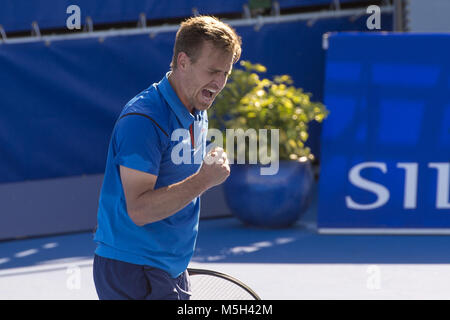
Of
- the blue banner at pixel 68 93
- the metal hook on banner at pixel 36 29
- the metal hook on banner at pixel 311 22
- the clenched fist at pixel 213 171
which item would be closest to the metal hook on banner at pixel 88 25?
the blue banner at pixel 68 93

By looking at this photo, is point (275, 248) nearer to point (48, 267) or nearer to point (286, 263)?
point (286, 263)

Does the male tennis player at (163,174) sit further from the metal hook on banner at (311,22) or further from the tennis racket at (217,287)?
the metal hook on banner at (311,22)

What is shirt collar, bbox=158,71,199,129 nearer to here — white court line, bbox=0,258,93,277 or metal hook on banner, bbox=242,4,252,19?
→ white court line, bbox=0,258,93,277

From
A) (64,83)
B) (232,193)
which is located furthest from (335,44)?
(64,83)

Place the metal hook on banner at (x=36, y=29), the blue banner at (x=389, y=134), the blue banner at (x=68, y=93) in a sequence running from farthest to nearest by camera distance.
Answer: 1. the metal hook on banner at (x=36, y=29)
2. the blue banner at (x=68, y=93)
3. the blue banner at (x=389, y=134)

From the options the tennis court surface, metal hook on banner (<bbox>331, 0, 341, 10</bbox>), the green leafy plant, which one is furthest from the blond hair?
metal hook on banner (<bbox>331, 0, 341, 10</bbox>)

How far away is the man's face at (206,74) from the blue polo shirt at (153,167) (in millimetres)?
61

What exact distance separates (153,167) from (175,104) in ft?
0.89

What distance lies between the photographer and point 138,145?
6.82ft

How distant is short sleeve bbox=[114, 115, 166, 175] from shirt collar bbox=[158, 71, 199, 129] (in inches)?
6.0

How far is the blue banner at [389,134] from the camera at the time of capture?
6.07m

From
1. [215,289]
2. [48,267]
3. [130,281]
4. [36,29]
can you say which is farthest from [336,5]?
[130,281]

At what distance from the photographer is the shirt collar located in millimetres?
2260
